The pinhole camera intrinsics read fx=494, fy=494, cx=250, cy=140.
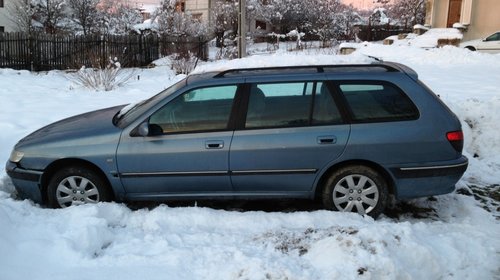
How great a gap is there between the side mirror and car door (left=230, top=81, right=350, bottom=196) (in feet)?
2.78

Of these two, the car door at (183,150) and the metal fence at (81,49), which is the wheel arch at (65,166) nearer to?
the car door at (183,150)

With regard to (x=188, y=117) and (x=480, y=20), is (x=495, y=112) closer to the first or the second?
(x=188, y=117)

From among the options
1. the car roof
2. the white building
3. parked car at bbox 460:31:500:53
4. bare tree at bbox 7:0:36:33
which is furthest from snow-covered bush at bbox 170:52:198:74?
the white building

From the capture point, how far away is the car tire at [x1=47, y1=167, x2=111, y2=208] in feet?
16.1

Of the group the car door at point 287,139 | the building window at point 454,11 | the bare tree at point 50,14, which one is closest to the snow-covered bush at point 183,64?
the car door at point 287,139

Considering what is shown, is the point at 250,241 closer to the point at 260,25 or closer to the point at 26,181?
the point at 26,181

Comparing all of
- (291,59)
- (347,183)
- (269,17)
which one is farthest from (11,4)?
(347,183)

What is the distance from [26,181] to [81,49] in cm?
1736

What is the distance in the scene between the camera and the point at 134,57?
23.2 m

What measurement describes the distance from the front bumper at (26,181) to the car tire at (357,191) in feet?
9.49

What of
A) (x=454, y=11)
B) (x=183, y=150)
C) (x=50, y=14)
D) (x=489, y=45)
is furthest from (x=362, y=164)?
(x=50, y=14)

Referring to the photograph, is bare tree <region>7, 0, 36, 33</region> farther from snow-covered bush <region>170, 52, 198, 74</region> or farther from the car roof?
the car roof

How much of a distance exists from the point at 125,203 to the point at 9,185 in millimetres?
1419

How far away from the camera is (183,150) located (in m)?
4.76
